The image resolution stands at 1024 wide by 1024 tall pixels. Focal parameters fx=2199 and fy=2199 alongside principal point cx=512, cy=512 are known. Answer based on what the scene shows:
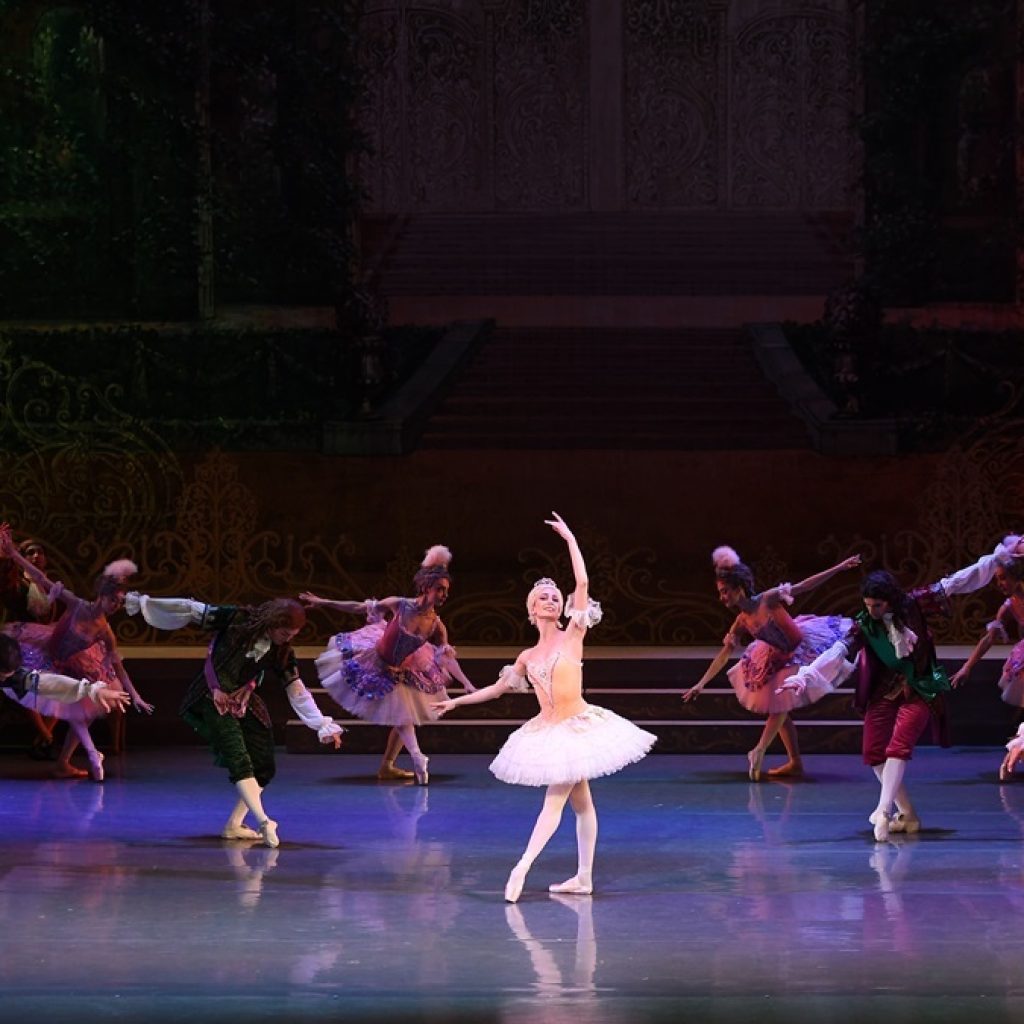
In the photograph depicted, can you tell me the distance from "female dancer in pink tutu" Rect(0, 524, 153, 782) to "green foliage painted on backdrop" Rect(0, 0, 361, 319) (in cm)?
711

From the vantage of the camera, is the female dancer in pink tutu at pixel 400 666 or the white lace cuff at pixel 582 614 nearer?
the white lace cuff at pixel 582 614

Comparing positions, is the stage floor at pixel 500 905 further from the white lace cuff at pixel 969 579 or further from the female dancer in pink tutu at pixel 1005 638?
the white lace cuff at pixel 969 579

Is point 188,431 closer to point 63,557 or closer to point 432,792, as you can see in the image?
point 63,557

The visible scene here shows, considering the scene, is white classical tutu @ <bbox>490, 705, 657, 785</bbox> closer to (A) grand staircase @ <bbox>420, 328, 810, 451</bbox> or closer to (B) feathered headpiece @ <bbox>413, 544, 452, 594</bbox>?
(B) feathered headpiece @ <bbox>413, 544, 452, 594</bbox>

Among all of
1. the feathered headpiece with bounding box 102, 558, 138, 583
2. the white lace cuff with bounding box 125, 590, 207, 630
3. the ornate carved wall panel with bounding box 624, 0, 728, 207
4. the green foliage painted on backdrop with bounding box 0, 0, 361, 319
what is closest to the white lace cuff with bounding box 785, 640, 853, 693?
the white lace cuff with bounding box 125, 590, 207, 630

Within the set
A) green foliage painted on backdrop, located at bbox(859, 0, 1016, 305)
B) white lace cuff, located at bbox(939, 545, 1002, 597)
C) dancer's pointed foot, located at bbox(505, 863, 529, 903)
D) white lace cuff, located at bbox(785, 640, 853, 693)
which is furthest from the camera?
green foliage painted on backdrop, located at bbox(859, 0, 1016, 305)

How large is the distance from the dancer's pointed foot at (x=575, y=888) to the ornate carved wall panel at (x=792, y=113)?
1249cm

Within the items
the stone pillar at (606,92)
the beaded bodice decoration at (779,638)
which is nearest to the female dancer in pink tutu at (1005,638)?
the beaded bodice decoration at (779,638)

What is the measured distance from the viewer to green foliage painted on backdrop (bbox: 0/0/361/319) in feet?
60.6

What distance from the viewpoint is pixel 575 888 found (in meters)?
8.23

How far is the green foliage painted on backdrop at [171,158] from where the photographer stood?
60.6 feet

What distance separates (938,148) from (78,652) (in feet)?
35.1

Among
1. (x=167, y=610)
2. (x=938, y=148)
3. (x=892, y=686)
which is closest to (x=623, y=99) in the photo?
(x=938, y=148)

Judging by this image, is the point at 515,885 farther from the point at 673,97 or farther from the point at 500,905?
the point at 673,97
